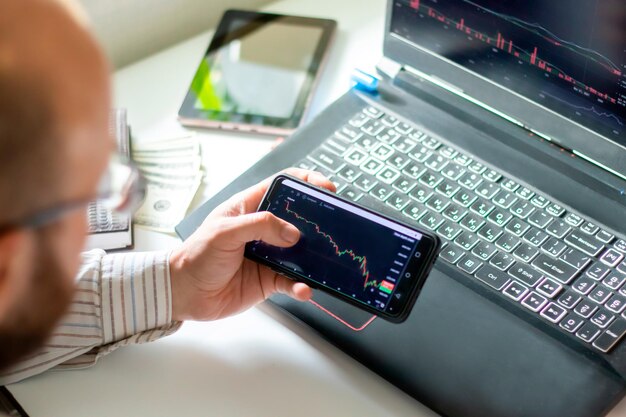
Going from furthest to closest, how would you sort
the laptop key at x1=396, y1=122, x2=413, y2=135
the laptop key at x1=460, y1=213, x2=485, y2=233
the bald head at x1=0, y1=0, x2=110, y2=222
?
1. the laptop key at x1=396, y1=122, x2=413, y2=135
2. the laptop key at x1=460, y1=213, x2=485, y2=233
3. the bald head at x1=0, y1=0, x2=110, y2=222

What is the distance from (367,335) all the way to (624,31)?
1.19 ft

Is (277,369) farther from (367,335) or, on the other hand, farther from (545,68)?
(545,68)

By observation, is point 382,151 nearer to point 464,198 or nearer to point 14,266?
point 464,198

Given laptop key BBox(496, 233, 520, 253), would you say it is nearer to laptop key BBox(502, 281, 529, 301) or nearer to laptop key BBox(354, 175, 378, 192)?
laptop key BBox(502, 281, 529, 301)

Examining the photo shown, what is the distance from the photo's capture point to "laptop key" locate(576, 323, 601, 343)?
2.38 ft

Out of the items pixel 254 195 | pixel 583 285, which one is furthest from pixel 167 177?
pixel 583 285

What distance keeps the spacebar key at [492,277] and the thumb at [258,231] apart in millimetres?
182

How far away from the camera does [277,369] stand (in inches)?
30.6

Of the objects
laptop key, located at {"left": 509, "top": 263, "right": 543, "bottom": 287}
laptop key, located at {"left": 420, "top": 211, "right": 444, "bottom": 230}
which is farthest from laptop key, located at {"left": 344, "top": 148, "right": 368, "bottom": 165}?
laptop key, located at {"left": 509, "top": 263, "right": 543, "bottom": 287}

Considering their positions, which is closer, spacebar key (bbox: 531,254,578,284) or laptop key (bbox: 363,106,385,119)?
spacebar key (bbox: 531,254,578,284)

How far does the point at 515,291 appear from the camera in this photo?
77 cm

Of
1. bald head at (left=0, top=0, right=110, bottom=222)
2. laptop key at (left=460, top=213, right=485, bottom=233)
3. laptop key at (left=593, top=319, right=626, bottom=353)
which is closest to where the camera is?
bald head at (left=0, top=0, right=110, bottom=222)

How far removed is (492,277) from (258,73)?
1.47 feet

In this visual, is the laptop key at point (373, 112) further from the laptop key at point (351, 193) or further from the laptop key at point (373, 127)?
the laptop key at point (351, 193)
